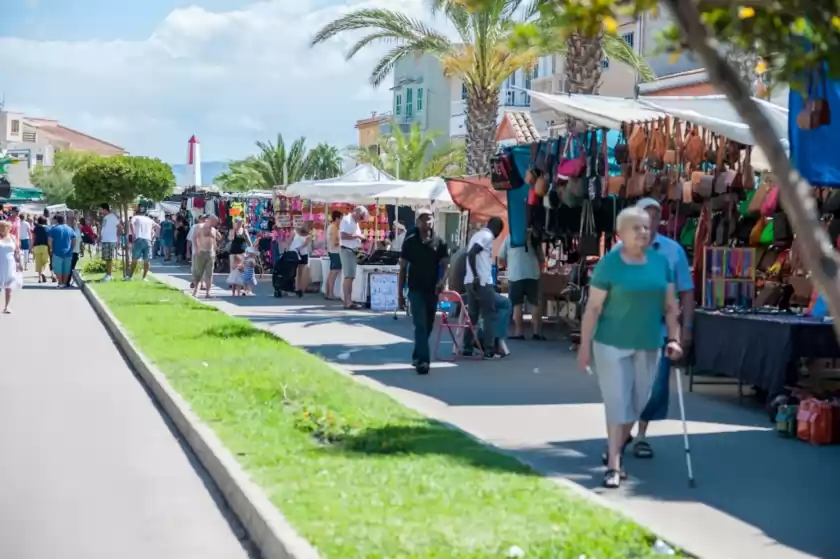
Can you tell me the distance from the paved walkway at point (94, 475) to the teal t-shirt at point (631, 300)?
2812mm

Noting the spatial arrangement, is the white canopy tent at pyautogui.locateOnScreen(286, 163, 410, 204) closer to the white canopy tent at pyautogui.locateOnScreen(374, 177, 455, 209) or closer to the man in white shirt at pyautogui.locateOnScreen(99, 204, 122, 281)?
the white canopy tent at pyautogui.locateOnScreen(374, 177, 455, 209)

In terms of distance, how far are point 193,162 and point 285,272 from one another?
1570 inches

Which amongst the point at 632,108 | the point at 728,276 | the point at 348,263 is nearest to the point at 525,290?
the point at 632,108

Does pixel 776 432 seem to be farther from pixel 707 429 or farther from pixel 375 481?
pixel 375 481

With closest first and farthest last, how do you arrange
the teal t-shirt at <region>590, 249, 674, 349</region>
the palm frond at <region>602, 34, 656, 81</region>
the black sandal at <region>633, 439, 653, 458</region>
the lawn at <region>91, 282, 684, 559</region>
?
1. the lawn at <region>91, 282, 684, 559</region>
2. the teal t-shirt at <region>590, 249, 674, 349</region>
3. the black sandal at <region>633, 439, 653, 458</region>
4. the palm frond at <region>602, 34, 656, 81</region>

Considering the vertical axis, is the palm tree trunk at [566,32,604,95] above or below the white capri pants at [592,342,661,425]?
above

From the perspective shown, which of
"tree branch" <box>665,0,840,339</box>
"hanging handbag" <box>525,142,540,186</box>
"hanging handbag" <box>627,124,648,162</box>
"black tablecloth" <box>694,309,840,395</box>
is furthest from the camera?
"hanging handbag" <box>525,142,540,186</box>

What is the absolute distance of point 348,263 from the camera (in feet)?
84.8

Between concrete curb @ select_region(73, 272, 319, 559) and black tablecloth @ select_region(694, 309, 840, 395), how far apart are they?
480cm

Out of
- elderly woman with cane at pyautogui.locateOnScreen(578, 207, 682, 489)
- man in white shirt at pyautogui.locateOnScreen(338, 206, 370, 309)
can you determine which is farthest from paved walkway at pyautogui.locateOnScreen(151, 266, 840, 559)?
man in white shirt at pyautogui.locateOnScreen(338, 206, 370, 309)

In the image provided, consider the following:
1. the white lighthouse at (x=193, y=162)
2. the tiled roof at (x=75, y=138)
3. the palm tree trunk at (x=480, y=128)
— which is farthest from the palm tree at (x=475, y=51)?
the tiled roof at (x=75, y=138)

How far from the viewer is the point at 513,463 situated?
9219 millimetres

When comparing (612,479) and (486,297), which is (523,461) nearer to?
(612,479)

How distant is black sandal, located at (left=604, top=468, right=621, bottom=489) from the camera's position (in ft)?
28.9
